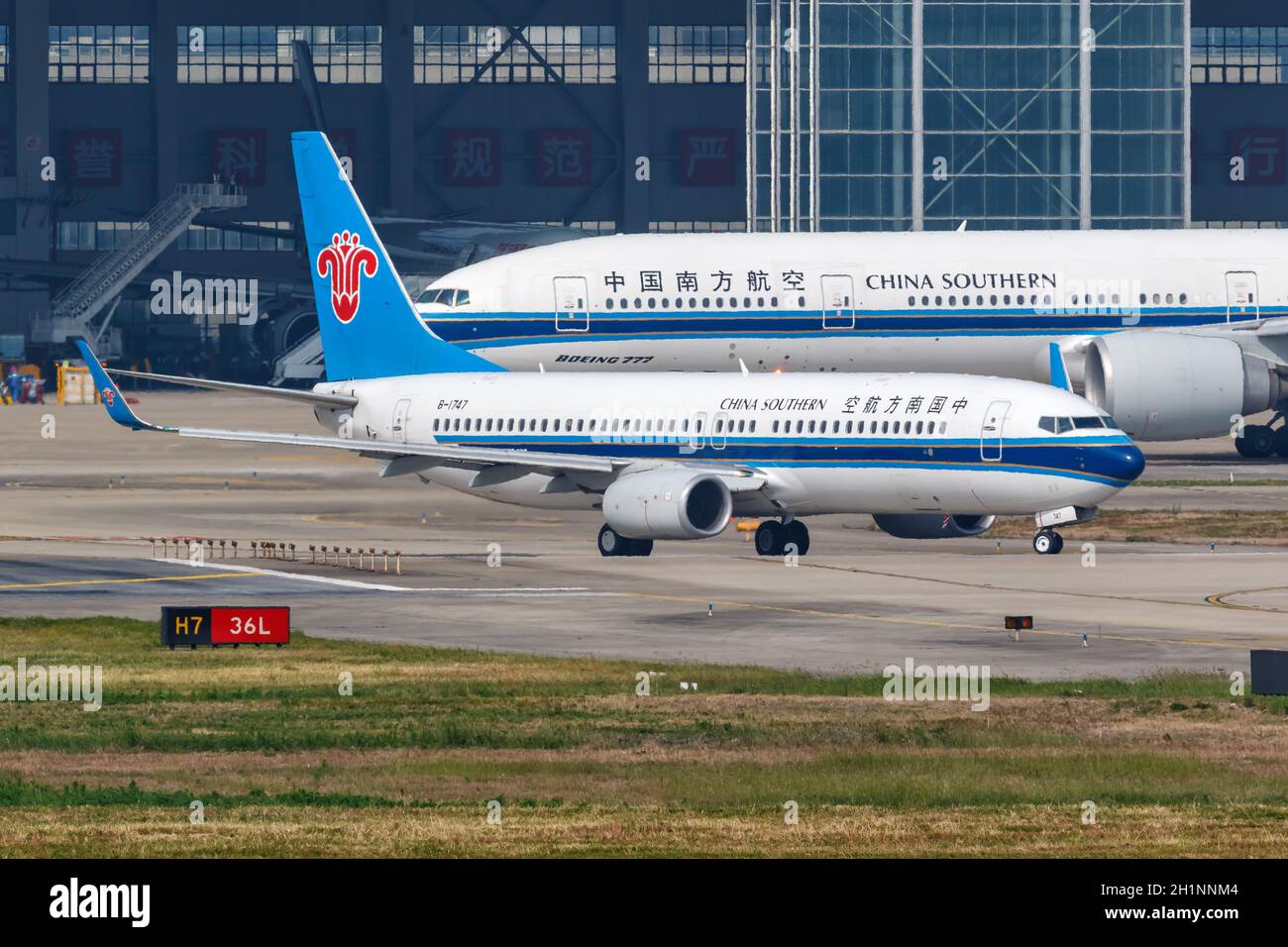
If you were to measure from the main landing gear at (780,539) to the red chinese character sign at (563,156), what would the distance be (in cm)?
8825

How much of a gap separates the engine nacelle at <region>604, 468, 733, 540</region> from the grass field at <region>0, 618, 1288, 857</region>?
42.9 ft

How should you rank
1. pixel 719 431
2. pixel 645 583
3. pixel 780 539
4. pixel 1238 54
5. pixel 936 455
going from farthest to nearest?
pixel 1238 54
pixel 719 431
pixel 780 539
pixel 936 455
pixel 645 583

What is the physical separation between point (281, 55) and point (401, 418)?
84878mm

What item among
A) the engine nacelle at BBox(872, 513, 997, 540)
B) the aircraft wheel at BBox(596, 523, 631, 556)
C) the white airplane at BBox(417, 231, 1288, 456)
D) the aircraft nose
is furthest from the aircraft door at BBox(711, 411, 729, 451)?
the white airplane at BBox(417, 231, 1288, 456)

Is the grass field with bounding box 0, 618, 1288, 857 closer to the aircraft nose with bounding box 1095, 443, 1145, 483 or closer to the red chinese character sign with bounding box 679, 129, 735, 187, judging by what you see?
the aircraft nose with bounding box 1095, 443, 1145, 483

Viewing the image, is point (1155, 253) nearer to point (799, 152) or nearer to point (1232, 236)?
point (1232, 236)

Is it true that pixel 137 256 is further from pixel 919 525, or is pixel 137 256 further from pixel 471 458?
pixel 919 525

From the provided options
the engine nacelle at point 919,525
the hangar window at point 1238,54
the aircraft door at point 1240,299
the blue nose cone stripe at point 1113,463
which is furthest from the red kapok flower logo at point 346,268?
the hangar window at point 1238,54

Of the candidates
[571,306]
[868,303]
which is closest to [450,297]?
[571,306]

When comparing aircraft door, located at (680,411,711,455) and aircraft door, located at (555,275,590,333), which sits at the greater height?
aircraft door, located at (555,275,590,333)

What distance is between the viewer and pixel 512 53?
135250mm

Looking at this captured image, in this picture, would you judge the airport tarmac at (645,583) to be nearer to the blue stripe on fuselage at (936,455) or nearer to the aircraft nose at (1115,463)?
the aircraft nose at (1115,463)

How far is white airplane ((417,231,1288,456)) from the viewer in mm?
68188

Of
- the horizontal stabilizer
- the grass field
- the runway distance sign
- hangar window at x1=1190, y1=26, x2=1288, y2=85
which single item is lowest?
the grass field
